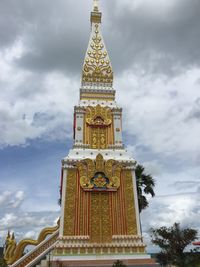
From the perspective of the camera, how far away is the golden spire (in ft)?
76.4

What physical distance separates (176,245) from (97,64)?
15.5 metres

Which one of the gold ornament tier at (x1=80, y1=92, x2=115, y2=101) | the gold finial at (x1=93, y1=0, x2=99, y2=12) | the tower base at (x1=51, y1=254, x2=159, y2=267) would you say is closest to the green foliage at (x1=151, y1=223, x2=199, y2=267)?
the tower base at (x1=51, y1=254, x2=159, y2=267)

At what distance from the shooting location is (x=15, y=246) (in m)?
18.0

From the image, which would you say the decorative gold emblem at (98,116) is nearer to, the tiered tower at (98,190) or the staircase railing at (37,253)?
the tiered tower at (98,190)

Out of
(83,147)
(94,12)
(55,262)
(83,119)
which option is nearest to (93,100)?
(83,119)

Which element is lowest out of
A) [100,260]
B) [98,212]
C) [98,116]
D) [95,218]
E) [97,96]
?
[100,260]

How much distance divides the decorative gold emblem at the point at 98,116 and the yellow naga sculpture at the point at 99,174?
3105 millimetres

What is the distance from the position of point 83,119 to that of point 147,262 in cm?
1073

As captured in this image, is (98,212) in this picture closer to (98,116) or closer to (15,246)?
(15,246)

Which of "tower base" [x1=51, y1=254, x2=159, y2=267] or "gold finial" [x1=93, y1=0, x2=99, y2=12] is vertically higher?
"gold finial" [x1=93, y1=0, x2=99, y2=12]

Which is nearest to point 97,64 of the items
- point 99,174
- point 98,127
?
point 98,127

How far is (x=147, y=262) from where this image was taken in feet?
52.6

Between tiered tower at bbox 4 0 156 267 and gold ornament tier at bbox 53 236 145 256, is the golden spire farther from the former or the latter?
gold ornament tier at bbox 53 236 145 256

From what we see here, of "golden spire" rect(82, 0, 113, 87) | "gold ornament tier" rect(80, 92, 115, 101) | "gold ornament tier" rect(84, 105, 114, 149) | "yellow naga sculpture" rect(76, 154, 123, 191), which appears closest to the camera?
"yellow naga sculpture" rect(76, 154, 123, 191)
